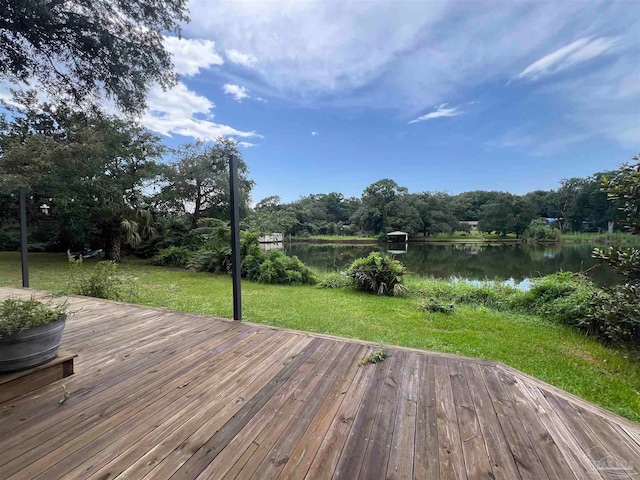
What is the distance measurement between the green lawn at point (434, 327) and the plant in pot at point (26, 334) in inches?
89.7

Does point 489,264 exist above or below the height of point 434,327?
below

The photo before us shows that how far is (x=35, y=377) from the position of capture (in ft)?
5.33

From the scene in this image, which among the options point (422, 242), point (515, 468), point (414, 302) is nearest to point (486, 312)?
point (414, 302)

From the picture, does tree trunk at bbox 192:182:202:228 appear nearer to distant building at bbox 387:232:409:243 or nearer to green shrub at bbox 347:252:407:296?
green shrub at bbox 347:252:407:296

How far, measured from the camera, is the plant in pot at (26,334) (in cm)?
148

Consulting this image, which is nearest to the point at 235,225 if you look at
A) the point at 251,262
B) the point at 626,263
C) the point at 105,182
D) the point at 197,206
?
the point at 626,263

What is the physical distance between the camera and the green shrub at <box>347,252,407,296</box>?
5984mm

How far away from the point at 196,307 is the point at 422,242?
93.3 feet

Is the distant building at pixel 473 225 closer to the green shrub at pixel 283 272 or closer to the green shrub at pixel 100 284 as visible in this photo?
the green shrub at pixel 283 272

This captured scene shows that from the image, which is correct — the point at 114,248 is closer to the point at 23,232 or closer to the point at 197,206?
the point at 197,206

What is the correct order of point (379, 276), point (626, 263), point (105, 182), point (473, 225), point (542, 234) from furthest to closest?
point (473, 225) → point (542, 234) → point (105, 182) → point (379, 276) → point (626, 263)

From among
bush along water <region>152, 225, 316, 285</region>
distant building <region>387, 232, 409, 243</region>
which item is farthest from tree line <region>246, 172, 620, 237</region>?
bush along water <region>152, 225, 316, 285</region>

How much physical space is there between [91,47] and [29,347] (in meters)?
3.08

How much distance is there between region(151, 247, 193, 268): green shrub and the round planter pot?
26.1 feet
